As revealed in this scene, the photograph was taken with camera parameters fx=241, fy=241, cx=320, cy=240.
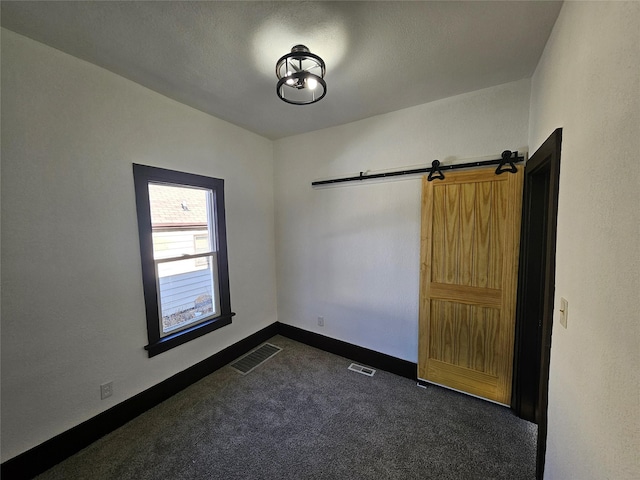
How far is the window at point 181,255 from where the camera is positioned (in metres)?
2.07

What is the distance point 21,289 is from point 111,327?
0.58m

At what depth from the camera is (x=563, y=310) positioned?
1.16 metres

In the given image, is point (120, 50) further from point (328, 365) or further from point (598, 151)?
point (328, 365)

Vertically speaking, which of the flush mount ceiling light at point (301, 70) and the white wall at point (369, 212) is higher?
the flush mount ceiling light at point (301, 70)

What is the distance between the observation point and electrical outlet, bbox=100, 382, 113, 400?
183cm

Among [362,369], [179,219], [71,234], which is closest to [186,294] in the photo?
[179,219]

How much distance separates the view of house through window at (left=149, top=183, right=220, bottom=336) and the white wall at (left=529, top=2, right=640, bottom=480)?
2.75m

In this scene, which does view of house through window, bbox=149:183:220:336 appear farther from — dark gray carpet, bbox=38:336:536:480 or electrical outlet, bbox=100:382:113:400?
dark gray carpet, bbox=38:336:536:480

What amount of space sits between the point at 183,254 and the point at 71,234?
0.83 m

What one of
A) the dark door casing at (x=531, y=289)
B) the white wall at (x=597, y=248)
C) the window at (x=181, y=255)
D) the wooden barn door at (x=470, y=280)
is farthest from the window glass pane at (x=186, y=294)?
the dark door casing at (x=531, y=289)

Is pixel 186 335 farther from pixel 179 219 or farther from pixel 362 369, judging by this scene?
pixel 362 369

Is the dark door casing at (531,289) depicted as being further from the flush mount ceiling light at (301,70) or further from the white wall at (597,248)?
the flush mount ceiling light at (301,70)

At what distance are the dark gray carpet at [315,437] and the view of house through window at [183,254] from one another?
0.74 meters

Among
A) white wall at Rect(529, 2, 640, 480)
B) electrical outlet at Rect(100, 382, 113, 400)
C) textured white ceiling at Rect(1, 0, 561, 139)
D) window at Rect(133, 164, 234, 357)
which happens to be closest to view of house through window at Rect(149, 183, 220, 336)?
window at Rect(133, 164, 234, 357)
